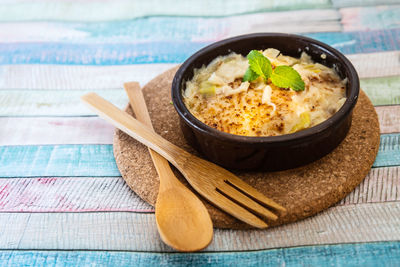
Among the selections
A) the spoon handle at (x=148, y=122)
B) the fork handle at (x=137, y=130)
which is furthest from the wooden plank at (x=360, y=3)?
the fork handle at (x=137, y=130)

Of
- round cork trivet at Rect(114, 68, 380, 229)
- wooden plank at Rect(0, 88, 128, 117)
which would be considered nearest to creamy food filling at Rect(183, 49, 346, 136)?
round cork trivet at Rect(114, 68, 380, 229)

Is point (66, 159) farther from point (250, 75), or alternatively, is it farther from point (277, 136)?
A: point (277, 136)

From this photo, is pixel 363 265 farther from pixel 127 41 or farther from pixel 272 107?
pixel 127 41

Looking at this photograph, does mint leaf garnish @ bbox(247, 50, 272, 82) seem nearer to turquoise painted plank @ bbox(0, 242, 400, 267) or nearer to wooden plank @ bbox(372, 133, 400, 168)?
wooden plank @ bbox(372, 133, 400, 168)

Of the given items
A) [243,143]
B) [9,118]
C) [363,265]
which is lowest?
[9,118]

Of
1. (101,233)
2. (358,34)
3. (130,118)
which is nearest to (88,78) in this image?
(130,118)

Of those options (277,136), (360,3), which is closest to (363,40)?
(360,3)
